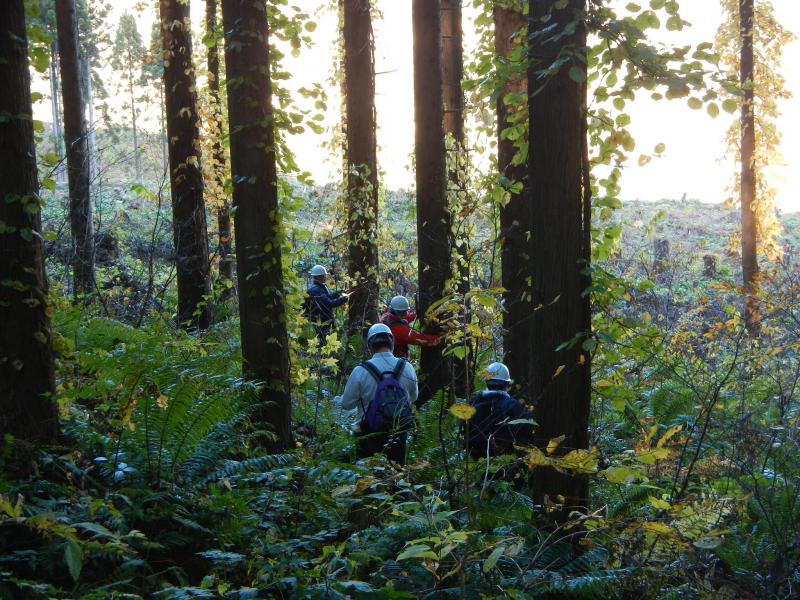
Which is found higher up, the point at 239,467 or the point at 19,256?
the point at 19,256

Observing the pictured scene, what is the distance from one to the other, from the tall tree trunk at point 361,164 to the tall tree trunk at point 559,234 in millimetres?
7625

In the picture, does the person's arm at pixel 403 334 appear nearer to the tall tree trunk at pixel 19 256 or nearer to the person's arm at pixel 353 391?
the person's arm at pixel 353 391

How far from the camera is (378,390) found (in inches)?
251

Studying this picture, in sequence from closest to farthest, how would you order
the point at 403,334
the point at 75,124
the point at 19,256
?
the point at 19,256 < the point at 403,334 < the point at 75,124

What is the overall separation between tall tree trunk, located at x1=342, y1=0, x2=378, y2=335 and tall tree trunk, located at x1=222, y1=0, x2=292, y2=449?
5.48m

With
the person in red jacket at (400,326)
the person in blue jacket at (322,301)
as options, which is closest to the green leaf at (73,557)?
the person in red jacket at (400,326)

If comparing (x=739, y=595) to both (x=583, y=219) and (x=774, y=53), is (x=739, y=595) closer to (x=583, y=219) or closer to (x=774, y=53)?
(x=583, y=219)

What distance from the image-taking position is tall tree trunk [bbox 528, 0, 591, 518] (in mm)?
3975

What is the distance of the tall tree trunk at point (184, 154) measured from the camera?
11.2 metres

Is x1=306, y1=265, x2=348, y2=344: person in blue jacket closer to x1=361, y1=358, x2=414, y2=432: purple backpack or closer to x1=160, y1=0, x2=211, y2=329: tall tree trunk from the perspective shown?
x1=160, y1=0, x2=211, y2=329: tall tree trunk

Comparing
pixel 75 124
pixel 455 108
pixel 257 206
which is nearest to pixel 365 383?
pixel 257 206

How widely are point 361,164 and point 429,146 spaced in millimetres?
3672

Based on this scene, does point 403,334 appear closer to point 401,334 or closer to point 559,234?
point 401,334

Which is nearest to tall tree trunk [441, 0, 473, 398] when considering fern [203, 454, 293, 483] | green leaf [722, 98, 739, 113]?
fern [203, 454, 293, 483]
